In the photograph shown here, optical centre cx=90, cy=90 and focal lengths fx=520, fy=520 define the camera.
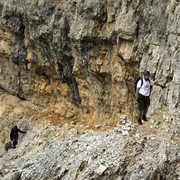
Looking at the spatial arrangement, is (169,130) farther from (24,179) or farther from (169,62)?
(24,179)

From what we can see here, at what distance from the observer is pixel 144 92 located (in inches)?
717

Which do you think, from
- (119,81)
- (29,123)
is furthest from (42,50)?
(119,81)

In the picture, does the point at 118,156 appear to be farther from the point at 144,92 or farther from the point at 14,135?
the point at 14,135

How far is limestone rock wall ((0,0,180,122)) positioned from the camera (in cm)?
1998

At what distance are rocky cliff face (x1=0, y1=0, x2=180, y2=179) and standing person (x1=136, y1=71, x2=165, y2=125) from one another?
33 cm

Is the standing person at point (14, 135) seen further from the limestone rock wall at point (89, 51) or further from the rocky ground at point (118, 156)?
the rocky ground at point (118, 156)

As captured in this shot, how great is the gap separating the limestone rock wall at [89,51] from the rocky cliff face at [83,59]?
0.13 feet

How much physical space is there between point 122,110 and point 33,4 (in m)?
7.68

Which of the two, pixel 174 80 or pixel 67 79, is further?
pixel 67 79

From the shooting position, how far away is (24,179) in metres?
18.9

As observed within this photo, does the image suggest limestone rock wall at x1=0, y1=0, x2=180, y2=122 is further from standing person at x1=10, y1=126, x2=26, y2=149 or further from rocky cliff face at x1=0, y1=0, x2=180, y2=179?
standing person at x1=10, y1=126, x2=26, y2=149

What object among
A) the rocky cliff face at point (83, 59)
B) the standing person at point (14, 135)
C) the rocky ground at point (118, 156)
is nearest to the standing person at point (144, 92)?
the rocky cliff face at point (83, 59)

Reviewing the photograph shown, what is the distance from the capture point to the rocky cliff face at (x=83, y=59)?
19.9m

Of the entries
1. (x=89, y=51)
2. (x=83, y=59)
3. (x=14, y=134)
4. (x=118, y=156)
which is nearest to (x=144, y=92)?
(x=118, y=156)
